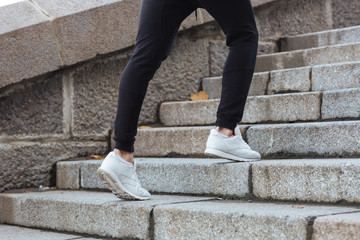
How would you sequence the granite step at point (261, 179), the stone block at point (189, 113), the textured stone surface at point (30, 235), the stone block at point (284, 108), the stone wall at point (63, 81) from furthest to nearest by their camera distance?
the stone block at point (189, 113), the stone wall at point (63, 81), the stone block at point (284, 108), the textured stone surface at point (30, 235), the granite step at point (261, 179)

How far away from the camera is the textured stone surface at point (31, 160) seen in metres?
3.73

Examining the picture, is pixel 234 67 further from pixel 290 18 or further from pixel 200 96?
pixel 290 18

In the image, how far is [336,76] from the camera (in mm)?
3691

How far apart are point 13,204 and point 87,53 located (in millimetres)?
1138

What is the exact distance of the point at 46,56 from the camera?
12.3 feet

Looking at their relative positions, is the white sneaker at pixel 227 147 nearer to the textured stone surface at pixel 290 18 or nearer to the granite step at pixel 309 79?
the granite step at pixel 309 79

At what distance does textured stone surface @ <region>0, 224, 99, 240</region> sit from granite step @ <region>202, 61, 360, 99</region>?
1826mm

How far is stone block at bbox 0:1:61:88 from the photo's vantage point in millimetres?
3584

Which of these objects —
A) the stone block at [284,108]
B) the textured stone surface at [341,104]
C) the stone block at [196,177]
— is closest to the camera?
the stone block at [196,177]

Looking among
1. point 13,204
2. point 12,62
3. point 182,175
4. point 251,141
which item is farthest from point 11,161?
point 251,141

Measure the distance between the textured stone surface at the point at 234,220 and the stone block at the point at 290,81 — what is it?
58.8 inches

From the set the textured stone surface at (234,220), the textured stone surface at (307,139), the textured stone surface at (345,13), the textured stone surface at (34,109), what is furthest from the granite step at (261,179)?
the textured stone surface at (345,13)

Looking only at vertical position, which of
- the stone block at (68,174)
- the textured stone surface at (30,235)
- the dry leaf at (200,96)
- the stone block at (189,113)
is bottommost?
the textured stone surface at (30,235)

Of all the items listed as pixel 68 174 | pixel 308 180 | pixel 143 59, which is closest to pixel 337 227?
pixel 308 180
